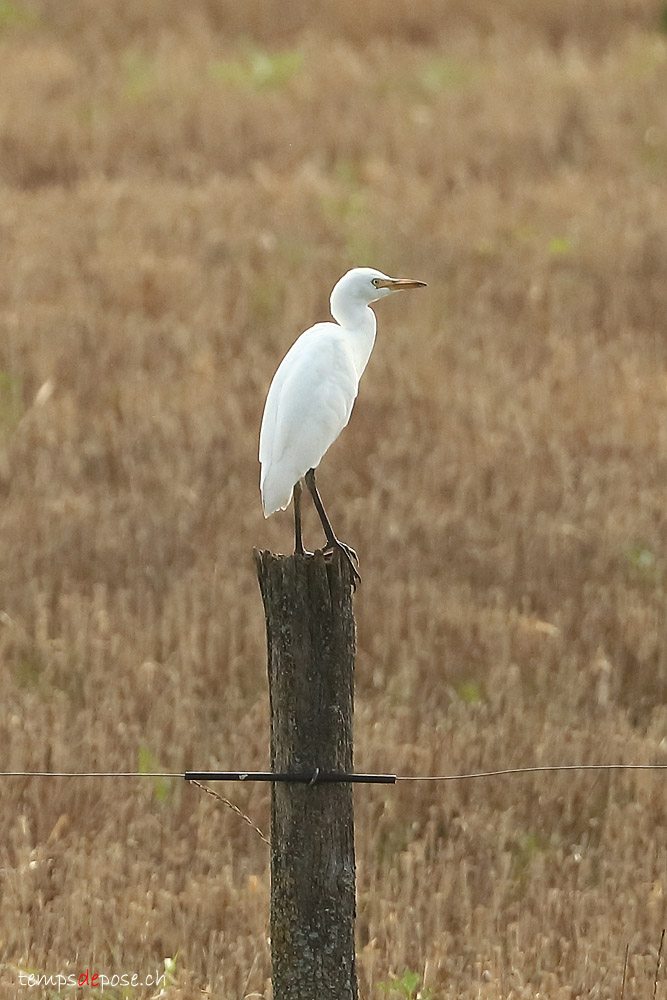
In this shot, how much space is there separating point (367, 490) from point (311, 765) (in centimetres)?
520

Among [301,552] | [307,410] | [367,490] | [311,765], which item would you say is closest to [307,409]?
[307,410]

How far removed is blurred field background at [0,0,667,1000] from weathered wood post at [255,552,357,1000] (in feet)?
3.00

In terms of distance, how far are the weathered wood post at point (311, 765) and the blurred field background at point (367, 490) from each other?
35.9 inches

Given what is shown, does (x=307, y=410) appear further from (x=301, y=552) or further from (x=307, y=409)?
(x=301, y=552)

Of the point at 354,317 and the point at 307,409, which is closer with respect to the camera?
the point at 307,409

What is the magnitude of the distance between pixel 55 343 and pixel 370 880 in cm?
595

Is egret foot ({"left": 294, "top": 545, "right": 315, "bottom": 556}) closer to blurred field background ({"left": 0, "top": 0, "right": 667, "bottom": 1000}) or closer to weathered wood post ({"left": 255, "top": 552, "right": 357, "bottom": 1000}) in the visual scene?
weathered wood post ({"left": 255, "top": 552, "right": 357, "bottom": 1000})

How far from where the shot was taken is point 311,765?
3182 millimetres

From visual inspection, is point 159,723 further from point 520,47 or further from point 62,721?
point 520,47

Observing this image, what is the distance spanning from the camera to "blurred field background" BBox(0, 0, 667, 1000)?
4852 millimetres

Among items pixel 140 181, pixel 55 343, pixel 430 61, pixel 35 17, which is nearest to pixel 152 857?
pixel 55 343

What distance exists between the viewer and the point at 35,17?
1856 cm

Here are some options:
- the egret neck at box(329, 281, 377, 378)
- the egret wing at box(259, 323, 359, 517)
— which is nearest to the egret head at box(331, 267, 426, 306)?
the egret neck at box(329, 281, 377, 378)

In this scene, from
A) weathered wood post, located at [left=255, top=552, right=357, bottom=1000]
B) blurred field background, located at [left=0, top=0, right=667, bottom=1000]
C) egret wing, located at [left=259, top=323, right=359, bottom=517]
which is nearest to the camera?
weathered wood post, located at [left=255, top=552, right=357, bottom=1000]
